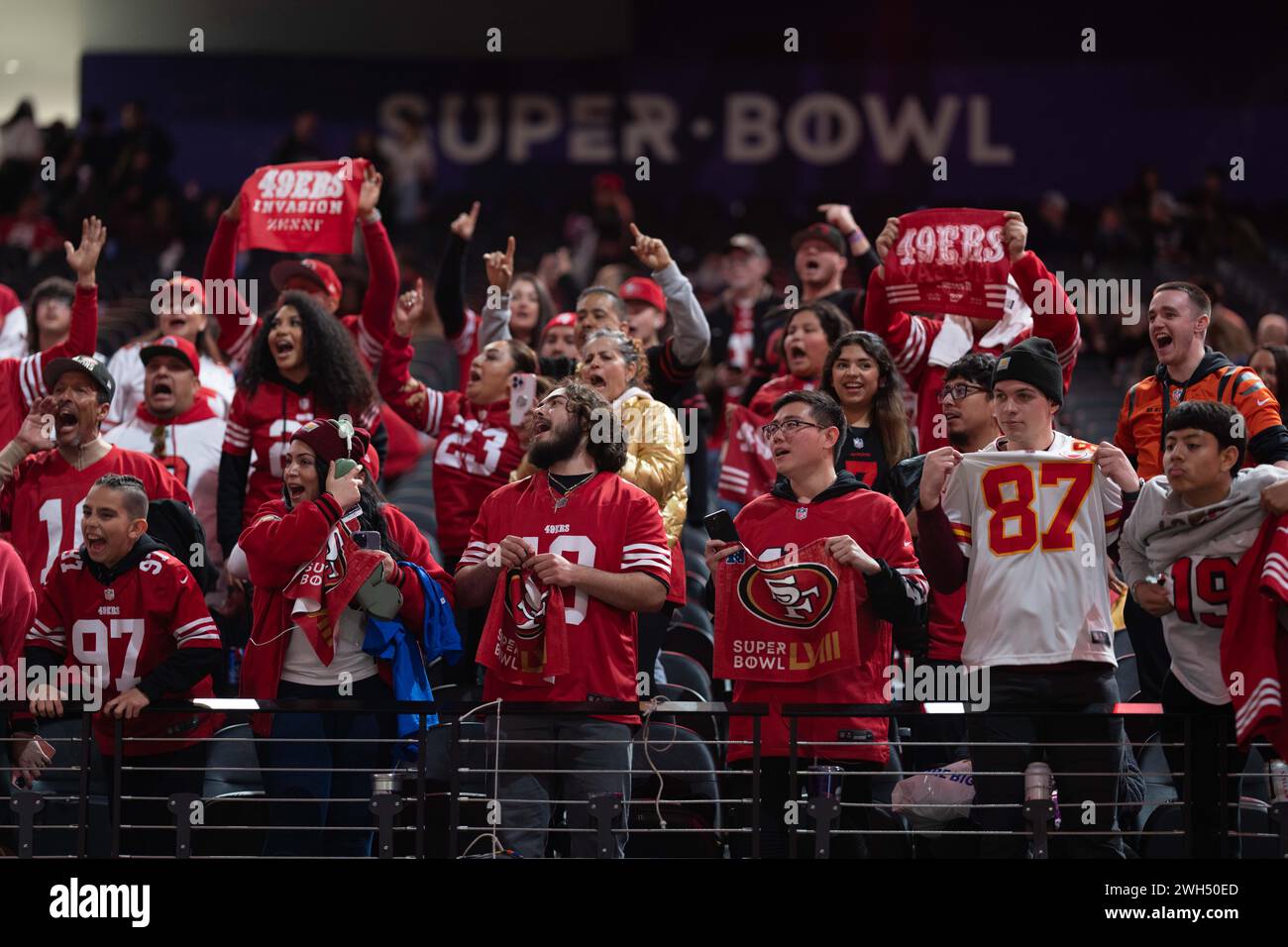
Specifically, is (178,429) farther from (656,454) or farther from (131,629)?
(656,454)

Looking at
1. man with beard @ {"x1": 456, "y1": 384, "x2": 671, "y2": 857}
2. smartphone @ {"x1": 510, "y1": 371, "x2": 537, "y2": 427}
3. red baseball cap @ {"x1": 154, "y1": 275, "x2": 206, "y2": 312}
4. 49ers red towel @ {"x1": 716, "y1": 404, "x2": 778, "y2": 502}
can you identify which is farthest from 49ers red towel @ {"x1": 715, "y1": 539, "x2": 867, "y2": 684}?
red baseball cap @ {"x1": 154, "y1": 275, "x2": 206, "y2": 312}

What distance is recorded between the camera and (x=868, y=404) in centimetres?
730

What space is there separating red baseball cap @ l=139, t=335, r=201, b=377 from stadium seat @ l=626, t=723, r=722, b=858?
296cm

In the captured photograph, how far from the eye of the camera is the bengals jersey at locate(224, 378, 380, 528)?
24.7 ft

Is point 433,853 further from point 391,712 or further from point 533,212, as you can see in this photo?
point 533,212

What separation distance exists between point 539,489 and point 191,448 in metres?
2.33

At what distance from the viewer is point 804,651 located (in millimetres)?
6031

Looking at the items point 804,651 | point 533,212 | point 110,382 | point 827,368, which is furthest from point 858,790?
point 533,212

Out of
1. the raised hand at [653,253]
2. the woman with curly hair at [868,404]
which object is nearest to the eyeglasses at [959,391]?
the woman with curly hair at [868,404]

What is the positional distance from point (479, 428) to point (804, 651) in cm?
224

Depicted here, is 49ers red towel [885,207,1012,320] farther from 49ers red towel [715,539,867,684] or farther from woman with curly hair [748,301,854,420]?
49ers red towel [715,539,867,684]

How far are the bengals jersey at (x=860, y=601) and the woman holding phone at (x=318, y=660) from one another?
116 cm

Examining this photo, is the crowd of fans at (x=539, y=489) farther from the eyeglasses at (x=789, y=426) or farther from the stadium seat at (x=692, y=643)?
the stadium seat at (x=692, y=643)

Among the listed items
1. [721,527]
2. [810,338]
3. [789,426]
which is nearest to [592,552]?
[721,527]
